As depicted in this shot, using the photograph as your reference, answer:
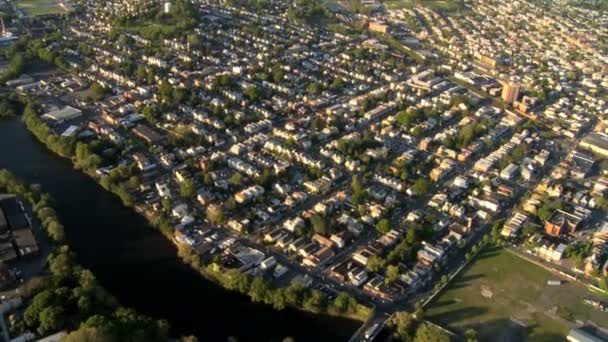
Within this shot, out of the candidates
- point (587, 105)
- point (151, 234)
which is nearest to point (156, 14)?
point (151, 234)

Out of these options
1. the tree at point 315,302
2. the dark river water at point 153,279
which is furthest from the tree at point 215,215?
the tree at point 315,302

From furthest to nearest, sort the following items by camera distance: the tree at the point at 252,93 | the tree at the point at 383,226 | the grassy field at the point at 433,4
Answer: the grassy field at the point at 433,4 → the tree at the point at 252,93 → the tree at the point at 383,226

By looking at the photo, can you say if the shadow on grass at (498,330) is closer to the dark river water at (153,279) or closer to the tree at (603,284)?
the tree at (603,284)

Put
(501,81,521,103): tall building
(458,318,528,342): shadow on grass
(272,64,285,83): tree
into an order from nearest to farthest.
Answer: (458,318,528,342): shadow on grass < (501,81,521,103): tall building < (272,64,285,83): tree

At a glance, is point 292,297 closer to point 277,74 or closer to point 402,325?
point 402,325

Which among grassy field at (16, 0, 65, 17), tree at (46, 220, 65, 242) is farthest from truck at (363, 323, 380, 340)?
grassy field at (16, 0, 65, 17)

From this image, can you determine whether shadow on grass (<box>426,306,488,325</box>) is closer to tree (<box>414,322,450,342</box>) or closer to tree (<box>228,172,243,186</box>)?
tree (<box>414,322,450,342</box>)
